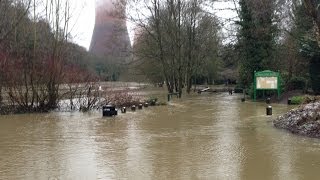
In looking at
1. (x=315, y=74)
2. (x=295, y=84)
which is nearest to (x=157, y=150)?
(x=315, y=74)

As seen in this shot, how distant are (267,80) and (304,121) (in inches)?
567

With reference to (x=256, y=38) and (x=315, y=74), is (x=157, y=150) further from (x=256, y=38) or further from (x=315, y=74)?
(x=256, y=38)

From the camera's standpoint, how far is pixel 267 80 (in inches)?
1083

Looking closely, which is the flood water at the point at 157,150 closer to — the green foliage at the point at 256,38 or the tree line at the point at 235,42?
the tree line at the point at 235,42

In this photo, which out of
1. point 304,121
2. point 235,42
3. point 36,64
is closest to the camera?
point 304,121

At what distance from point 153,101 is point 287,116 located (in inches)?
454

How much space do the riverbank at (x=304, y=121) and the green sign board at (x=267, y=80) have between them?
1262 cm

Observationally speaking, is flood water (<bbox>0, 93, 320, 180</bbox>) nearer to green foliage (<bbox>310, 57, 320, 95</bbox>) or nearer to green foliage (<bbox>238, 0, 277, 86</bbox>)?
green foliage (<bbox>310, 57, 320, 95</bbox>)

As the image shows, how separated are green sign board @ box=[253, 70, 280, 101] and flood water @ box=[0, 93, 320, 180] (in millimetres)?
11049

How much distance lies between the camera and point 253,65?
3167 centimetres

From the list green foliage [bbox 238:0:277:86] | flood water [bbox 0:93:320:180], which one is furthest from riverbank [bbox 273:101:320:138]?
green foliage [bbox 238:0:277:86]

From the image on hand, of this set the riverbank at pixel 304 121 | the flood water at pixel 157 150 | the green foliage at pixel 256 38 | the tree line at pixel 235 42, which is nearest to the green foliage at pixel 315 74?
the tree line at pixel 235 42

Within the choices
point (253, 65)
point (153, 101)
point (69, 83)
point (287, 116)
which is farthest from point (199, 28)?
point (287, 116)

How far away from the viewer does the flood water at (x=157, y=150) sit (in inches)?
319
